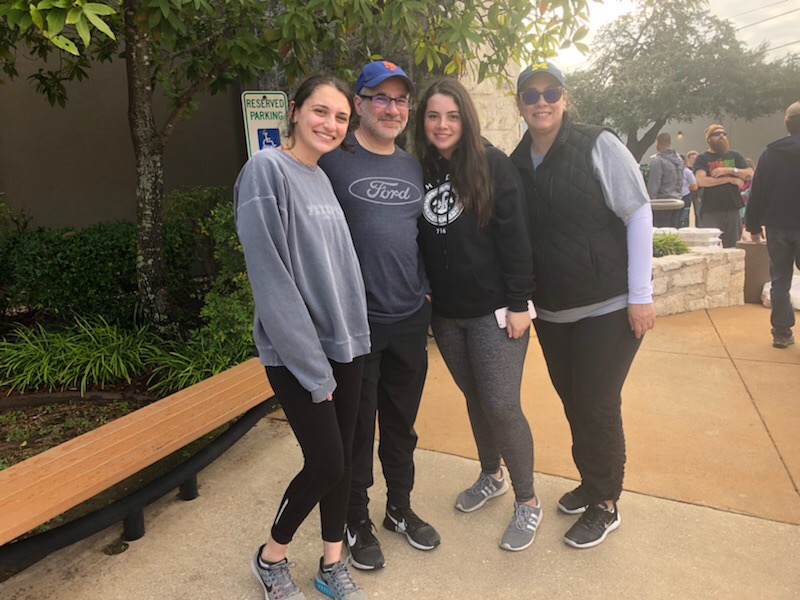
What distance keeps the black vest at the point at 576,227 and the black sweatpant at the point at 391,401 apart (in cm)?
59

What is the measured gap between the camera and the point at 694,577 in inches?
95.0

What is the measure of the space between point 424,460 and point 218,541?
4.07 ft

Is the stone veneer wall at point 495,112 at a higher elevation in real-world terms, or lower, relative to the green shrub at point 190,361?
higher

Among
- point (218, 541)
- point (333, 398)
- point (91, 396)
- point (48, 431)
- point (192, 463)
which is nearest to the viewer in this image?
point (333, 398)

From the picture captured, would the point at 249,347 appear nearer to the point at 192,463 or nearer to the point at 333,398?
the point at 192,463

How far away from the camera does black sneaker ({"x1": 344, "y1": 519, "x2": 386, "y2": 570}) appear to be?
2568mm

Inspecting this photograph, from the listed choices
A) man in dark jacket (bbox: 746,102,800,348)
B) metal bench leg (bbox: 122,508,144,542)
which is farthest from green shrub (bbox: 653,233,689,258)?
metal bench leg (bbox: 122,508,144,542)

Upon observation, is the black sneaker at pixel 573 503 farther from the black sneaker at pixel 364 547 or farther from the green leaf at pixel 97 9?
the green leaf at pixel 97 9

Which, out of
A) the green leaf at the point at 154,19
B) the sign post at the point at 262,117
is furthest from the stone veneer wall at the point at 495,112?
the green leaf at the point at 154,19

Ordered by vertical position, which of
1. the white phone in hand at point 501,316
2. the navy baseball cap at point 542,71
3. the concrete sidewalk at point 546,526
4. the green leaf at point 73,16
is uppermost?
the green leaf at point 73,16

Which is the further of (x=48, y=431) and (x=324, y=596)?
(x=48, y=431)

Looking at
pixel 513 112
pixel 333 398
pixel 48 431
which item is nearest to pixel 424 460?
pixel 333 398

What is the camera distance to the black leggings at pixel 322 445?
6.95 ft

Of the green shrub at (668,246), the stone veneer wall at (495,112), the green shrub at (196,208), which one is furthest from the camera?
the green shrub at (668,246)
